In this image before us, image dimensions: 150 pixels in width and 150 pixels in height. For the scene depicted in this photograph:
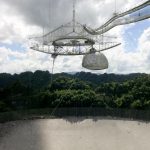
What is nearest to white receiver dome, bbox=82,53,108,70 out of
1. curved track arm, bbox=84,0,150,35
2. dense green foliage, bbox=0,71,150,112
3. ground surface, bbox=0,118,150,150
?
curved track arm, bbox=84,0,150,35

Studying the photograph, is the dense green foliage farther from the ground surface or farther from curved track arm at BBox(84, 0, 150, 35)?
curved track arm at BBox(84, 0, 150, 35)

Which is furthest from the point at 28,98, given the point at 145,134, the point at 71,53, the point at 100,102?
the point at 145,134

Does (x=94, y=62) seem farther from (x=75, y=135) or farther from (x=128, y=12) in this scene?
(x=128, y=12)

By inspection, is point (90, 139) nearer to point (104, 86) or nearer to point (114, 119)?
point (114, 119)

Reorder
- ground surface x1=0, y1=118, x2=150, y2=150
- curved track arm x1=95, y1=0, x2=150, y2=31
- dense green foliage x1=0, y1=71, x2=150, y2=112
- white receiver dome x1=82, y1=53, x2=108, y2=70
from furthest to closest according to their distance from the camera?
dense green foliage x1=0, y1=71, x2=150, y2=112, white receiver dome x1=82, y1=53, x2=108, y2=70, ground surface x1=0, y1=118, x2=150, y2=150, curved track arm x1=95, y1=0, x2=150, y2=31

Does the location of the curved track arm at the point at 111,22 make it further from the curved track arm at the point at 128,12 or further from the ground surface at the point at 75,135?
the ground surface at the point at 75,135

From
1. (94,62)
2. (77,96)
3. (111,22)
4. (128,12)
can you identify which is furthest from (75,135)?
(128,12)

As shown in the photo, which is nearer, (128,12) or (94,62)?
(128,12)

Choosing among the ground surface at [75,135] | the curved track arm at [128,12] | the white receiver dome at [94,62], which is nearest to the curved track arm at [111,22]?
the curved track arm at [128,12]
